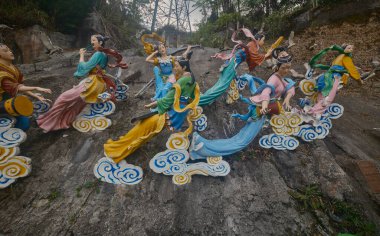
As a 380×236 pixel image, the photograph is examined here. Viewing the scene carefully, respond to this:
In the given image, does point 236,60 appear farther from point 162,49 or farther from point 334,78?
point 334,78

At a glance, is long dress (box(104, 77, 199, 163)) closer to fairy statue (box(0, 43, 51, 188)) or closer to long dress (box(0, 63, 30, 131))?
fairy statue (box(0, 43, 51, 188))

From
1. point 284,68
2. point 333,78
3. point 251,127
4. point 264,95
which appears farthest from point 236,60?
point 333,78

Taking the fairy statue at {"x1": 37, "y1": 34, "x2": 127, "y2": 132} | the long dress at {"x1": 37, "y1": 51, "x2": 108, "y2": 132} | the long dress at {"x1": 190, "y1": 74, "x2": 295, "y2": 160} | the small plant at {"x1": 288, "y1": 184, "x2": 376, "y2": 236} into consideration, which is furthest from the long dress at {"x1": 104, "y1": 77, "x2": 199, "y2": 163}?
the small plant at {"x1": 288, "y1": 184, "x2": 376, "y2": 236}

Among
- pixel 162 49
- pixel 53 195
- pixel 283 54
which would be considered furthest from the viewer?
pixel 162 49

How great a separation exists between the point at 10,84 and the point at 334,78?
18.6 ft

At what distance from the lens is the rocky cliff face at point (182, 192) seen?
3553 mm

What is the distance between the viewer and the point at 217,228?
365 centimetres

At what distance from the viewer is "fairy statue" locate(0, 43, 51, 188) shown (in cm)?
378

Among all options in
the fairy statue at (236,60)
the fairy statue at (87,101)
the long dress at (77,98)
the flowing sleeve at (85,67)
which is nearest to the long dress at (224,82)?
the fairy statue at (236,60)

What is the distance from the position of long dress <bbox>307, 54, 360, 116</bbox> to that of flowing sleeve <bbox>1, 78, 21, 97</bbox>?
5.12m

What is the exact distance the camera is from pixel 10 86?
13.0 feet

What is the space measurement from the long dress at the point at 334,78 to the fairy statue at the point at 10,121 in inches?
196

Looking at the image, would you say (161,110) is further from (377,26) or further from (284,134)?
(377,26)

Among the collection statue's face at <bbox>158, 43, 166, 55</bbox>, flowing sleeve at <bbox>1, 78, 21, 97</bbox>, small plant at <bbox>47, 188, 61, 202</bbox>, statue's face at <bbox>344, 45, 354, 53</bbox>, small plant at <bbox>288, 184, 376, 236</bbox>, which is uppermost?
statue's face at <bbox>344, 45, 354, 53</bbox>
